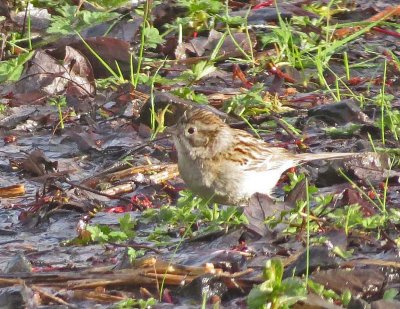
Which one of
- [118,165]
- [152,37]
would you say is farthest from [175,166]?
[152,37]

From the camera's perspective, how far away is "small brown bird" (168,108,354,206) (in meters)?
7.08

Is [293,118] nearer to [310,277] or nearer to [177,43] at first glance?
[177,43]

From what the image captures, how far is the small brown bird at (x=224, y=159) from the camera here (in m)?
7.08

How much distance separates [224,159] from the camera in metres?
7.32

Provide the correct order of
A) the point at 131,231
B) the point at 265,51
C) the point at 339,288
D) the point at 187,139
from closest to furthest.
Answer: the point at 339,288
the point at 131,231
the point at 187,139
the point at 265,51

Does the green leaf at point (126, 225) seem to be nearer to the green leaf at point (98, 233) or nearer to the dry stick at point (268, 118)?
the green leaf at point (98, 233)

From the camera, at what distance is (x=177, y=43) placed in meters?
10.1

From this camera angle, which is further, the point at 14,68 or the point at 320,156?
the point at 14,68

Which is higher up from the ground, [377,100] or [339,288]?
[339,288]

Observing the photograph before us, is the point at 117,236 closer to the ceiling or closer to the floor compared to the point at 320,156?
Answer: closer to the ceiling

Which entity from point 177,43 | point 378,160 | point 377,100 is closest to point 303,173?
point 378,160

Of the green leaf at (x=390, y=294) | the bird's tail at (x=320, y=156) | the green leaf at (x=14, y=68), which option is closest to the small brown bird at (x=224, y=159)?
the bird's tail at (x=320, y=156)

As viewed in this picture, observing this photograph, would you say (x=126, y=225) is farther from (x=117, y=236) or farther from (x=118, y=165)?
(x=118, y=165)

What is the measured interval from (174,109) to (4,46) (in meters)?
2.18
